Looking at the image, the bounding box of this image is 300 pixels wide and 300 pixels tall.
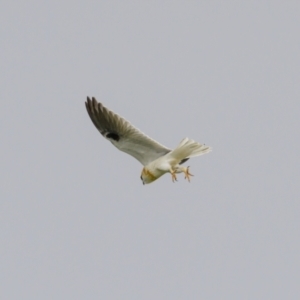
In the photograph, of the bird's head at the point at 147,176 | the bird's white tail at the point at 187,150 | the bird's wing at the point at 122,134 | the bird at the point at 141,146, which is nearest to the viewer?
the bird's white tail at the point at 187,150

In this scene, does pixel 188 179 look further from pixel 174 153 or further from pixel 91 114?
pixel 91 114

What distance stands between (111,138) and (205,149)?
70.0 inches

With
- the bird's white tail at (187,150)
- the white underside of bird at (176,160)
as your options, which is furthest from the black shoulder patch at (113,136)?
the bird's white tail at (187,150)

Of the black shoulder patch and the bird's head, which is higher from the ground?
the black shoulder patch

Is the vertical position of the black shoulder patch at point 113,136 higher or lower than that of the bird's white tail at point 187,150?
higher

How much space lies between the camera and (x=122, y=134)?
39.4 feet

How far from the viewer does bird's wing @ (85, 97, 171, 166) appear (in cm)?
1188

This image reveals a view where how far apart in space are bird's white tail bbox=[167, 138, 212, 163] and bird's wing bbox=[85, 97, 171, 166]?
527 millimetres

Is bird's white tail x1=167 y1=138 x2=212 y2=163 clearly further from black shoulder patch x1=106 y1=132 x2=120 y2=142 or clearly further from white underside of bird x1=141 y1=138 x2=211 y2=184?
black shoulder patch x1=106 y1=132 x2=120 y2=142

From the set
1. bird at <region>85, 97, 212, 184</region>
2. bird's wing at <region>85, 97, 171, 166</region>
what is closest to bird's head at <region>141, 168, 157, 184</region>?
bird at <region>85, 97, 212, 184</region>

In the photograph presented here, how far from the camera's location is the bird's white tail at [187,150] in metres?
11.2

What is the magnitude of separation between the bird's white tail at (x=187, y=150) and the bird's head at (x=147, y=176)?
713 millimetres

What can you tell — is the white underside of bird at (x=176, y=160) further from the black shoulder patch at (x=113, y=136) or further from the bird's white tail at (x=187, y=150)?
the black shoulder patch at (x=113, y=136)

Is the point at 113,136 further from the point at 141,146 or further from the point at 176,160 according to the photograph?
the point at 176,160
